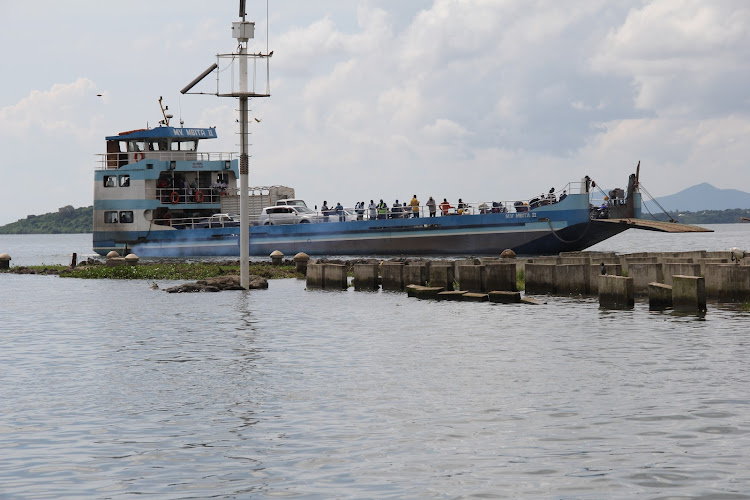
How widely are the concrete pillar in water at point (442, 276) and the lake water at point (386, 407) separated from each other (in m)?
5.41

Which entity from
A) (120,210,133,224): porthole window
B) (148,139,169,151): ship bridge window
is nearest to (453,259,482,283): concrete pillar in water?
(148,139,169,151): ship bridge window

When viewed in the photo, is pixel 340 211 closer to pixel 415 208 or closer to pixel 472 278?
pixel 415 208

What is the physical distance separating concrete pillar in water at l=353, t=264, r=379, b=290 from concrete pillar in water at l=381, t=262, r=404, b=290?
0.35 m

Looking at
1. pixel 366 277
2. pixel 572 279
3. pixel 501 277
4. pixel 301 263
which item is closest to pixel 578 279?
pixel 572 279

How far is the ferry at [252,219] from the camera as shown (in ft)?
176

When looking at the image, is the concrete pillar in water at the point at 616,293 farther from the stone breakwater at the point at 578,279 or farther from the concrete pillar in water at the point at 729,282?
the concrete pillar in water at the point at 729,282

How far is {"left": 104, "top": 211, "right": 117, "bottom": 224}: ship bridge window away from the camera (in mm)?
63938

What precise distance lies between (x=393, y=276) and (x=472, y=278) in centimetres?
532

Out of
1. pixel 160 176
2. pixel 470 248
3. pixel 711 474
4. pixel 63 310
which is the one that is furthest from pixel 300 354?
pixel 160 176

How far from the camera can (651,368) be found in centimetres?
1642

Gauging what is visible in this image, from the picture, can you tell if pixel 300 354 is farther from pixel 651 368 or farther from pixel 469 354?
pixel 651 368

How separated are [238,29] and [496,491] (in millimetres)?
24468

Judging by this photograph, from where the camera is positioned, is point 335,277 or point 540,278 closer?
point 540,278

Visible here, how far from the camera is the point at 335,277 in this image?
36.4m
